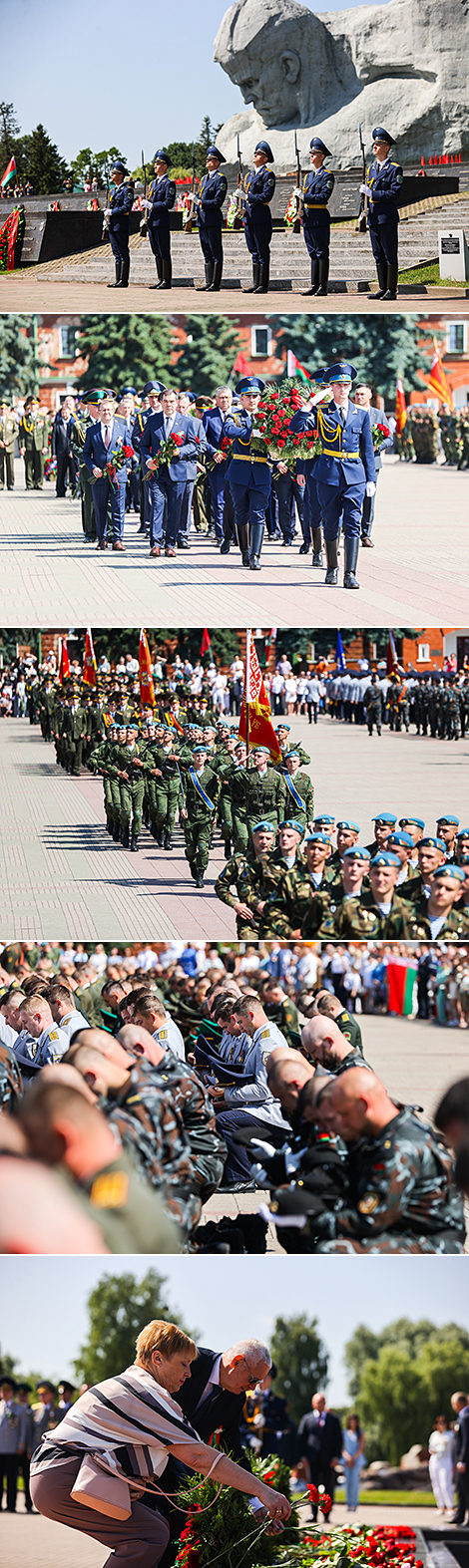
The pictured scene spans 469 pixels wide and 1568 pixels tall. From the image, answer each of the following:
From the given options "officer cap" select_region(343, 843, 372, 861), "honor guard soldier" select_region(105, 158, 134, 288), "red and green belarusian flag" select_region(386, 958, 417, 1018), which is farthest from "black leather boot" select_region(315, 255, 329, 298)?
"red and green belarusian flag" select_region(386, 958, 417, 1018)

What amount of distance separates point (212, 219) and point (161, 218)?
56 centimetres

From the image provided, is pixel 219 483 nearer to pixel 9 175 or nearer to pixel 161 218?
pixel 161 218

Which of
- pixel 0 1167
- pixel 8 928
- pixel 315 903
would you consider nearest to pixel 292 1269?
pixel 0 1167

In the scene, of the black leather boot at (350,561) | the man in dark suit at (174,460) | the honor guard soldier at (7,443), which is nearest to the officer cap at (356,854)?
the black leather boot at (350,561)

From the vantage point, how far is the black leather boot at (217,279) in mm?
13898

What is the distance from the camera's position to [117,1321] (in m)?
6.04

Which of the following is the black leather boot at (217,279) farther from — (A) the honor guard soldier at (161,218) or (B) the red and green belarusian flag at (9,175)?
(B) the red and green belarusian flag at (9,175)

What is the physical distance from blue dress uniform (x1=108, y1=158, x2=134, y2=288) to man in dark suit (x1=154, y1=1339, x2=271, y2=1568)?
11.3 meters

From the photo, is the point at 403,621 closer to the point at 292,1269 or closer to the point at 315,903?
the point at 315,903

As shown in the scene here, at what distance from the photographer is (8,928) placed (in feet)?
35.5

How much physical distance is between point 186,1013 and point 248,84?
20.9 metres

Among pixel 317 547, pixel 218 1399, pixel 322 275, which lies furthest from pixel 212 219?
pixel 218 1399

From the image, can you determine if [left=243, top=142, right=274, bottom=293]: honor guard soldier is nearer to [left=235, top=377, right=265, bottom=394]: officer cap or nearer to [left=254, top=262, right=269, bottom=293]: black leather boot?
[left=254, top=262, right=269, bottom=293]: black leather boot

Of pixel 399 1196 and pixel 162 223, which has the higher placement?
pixel 162 223
